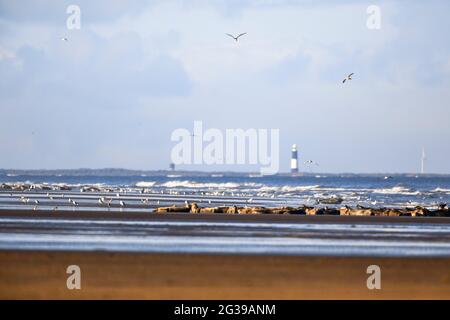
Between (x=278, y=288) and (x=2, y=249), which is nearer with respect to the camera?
(x=278, y=288)

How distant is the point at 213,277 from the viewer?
55.1 ft

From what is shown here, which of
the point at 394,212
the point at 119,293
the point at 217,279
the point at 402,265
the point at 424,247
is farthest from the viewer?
the point at 394,212

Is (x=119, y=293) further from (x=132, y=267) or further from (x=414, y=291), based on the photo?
(x=414, y=291)

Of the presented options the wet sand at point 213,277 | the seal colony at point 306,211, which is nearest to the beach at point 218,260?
the wet sand at point 213,277

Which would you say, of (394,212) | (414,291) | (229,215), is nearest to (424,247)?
(414,291)

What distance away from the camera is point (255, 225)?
97.5 ft

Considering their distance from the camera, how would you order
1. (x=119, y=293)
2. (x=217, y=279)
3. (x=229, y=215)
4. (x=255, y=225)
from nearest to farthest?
(x=119, y=293), (x=217, y=279), (x=255, y=225), (x=229, y=215)

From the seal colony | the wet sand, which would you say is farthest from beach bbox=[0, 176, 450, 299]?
the seal colony

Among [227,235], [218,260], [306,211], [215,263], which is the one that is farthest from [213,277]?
[306,211]

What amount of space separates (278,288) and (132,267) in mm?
2734

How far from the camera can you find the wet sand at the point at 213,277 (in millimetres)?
15484

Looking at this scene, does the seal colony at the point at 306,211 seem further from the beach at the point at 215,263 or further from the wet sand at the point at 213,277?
the wet sand at the point at 213,277

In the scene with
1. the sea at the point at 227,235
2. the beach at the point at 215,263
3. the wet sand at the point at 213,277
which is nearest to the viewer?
the wet sand at the point at 213,277

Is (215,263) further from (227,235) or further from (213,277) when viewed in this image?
(227,235)
